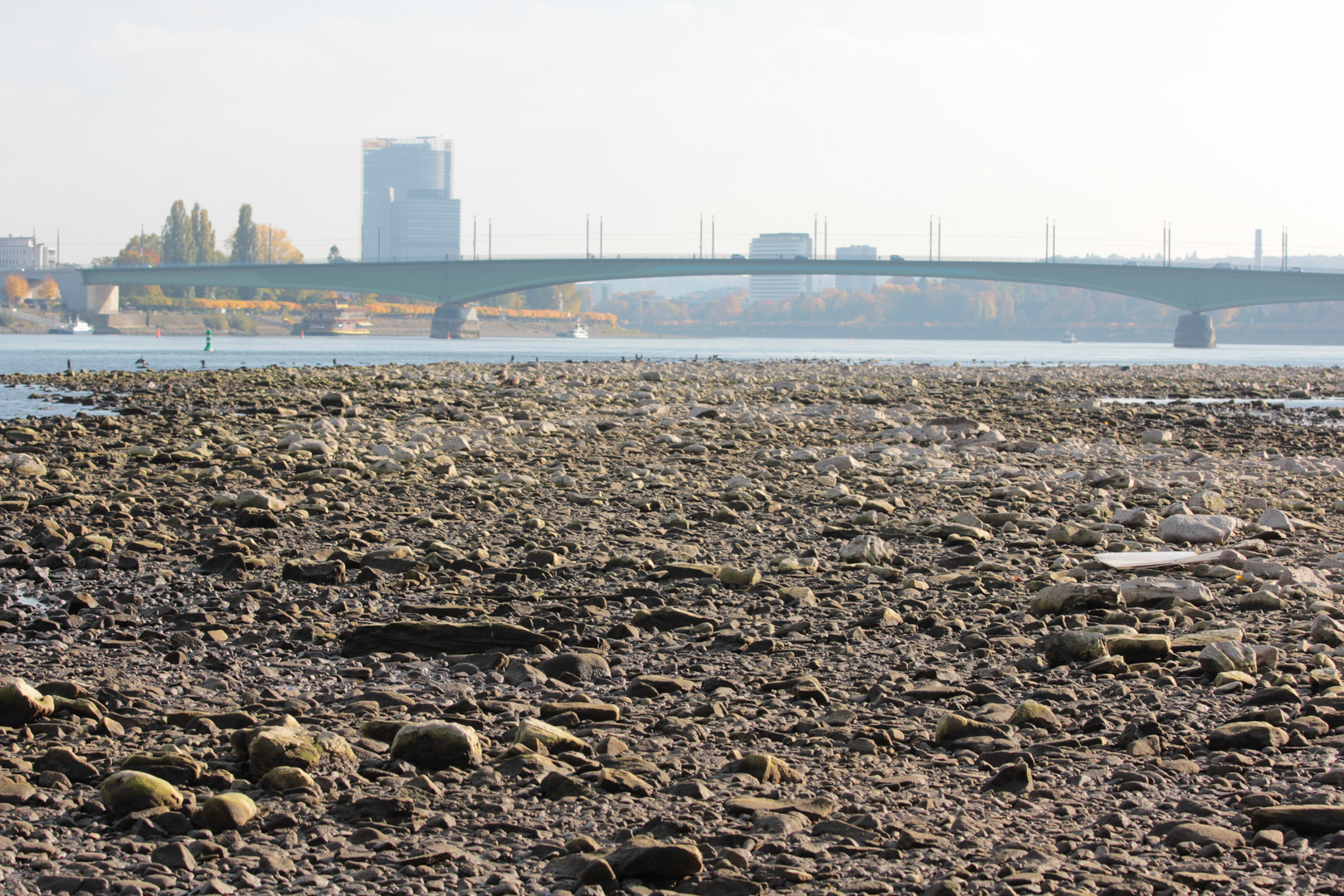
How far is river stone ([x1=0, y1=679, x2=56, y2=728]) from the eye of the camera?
190 inches

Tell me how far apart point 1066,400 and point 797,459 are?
1381cm

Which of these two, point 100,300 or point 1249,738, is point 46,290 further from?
point 1249,738

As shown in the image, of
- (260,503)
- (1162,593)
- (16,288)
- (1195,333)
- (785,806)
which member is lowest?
(785,806)

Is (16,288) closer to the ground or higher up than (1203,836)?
higher up

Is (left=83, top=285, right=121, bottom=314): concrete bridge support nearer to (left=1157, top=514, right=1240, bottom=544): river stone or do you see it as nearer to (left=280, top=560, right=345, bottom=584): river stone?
(left=280, top=560, right=345, bottom=584): river stone

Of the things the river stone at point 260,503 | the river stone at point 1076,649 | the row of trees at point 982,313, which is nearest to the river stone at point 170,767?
the river stone at point 1076,649

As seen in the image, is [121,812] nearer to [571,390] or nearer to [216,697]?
[216,697]

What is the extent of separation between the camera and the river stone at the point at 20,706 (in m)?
4.82

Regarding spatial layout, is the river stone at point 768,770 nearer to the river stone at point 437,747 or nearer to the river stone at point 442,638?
the river stone at point 437,747

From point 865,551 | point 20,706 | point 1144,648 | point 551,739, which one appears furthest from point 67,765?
point 865,551

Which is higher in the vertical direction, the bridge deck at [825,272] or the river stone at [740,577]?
the bridge deck at [825,272]

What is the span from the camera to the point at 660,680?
548 cm

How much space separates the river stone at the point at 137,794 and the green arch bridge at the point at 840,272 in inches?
3141

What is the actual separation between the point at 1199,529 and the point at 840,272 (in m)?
78.3
